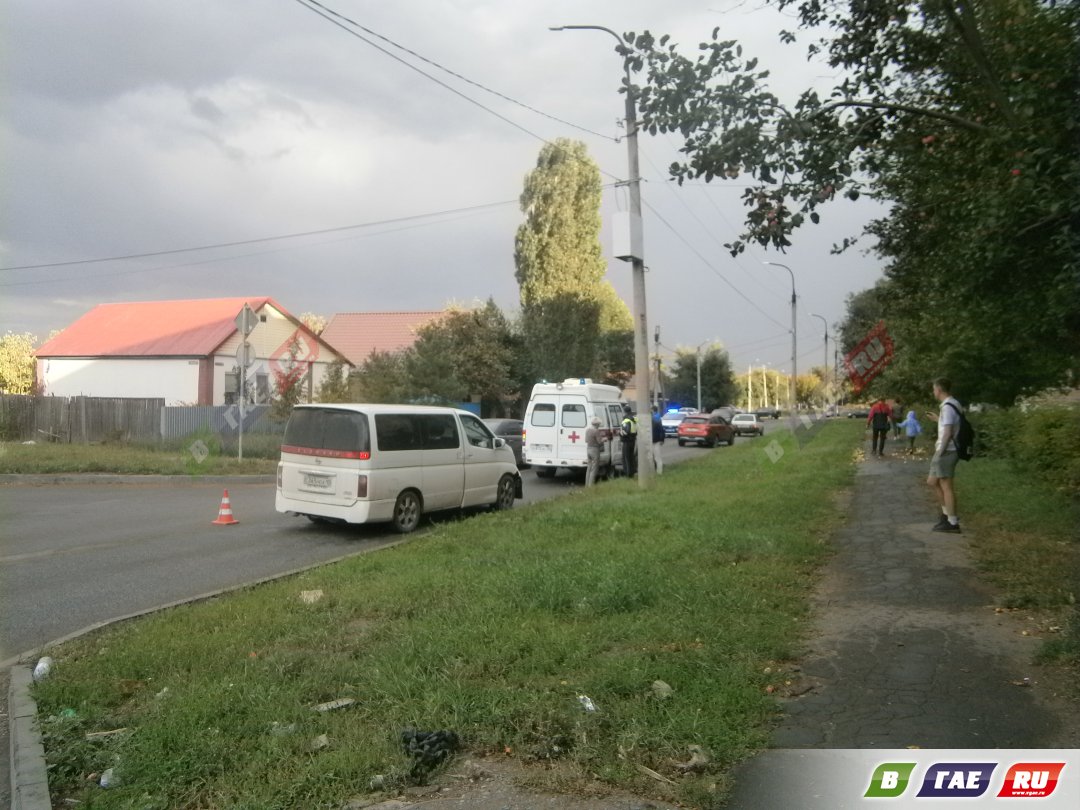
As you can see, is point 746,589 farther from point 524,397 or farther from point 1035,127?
point 524,397

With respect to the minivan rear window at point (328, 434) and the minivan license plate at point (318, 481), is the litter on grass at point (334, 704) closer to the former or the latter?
the minivan rear window at point (328, 434)

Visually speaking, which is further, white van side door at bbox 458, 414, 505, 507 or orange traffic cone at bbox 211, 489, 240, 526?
white van side door at bbox 458, 414, 505, 507

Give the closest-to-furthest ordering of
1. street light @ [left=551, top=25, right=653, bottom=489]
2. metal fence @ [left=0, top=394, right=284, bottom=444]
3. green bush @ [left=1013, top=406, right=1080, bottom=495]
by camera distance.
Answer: green bush @ [left=1013, top=406, right=1080, bottom=495] < street light @ [left=551, top=25, right=653, bottom=489] < metal fence @ [left=0, top=394, right=284, bottom=444]

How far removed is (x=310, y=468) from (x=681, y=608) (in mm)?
6784

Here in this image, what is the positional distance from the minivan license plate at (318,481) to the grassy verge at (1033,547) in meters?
7.72

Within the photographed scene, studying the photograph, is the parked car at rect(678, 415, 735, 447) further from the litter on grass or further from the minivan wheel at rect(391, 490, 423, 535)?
the litter on grass

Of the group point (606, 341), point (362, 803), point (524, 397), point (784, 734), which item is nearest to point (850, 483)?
point (784, 734)

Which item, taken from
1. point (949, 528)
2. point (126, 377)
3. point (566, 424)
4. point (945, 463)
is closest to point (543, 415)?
point (566, 424)

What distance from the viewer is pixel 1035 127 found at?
6188 millimetres

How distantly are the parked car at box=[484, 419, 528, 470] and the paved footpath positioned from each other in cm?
1586

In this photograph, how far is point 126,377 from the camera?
38531 mm

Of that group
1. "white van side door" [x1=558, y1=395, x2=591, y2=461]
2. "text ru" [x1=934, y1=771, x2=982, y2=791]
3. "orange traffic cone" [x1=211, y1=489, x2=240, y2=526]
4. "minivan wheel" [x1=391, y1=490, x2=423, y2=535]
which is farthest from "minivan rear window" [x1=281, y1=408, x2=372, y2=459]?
"white van side door" [x1=558, y1=395, x2=591, y2=461]

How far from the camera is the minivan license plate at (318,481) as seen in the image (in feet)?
38.3

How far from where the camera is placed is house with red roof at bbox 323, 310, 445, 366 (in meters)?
50.2
